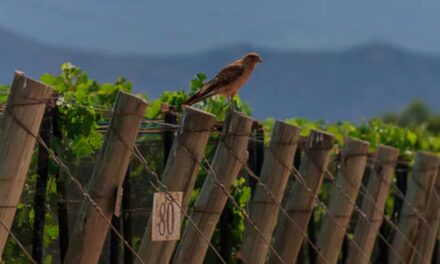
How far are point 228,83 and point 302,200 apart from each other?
0.75m

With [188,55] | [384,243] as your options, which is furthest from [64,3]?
[384,243]

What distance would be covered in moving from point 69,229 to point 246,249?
103 centimetres

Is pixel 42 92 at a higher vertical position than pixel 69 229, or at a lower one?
higher

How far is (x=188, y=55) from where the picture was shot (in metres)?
116

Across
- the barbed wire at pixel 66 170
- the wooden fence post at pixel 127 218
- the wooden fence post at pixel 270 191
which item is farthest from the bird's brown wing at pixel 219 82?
the barbed wire at pixel 66 170

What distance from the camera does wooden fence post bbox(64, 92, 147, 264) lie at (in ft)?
16.2

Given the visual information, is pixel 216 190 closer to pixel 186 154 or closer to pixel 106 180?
pixel 186 154

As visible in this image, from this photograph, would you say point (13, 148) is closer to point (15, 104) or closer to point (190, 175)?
point (15, 104)

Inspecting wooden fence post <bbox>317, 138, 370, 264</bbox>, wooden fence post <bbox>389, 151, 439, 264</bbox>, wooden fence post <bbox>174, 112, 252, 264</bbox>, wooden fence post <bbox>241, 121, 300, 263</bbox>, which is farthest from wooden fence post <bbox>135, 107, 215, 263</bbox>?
wooden fence post <bbox>389, 151, 439, 264</bbox>

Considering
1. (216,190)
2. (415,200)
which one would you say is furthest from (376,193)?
(216,190)

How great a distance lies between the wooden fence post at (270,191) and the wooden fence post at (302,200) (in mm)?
273

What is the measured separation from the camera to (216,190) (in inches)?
231

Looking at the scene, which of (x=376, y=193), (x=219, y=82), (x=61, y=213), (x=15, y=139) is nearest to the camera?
(x=15, y=139)

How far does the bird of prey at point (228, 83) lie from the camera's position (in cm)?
663
